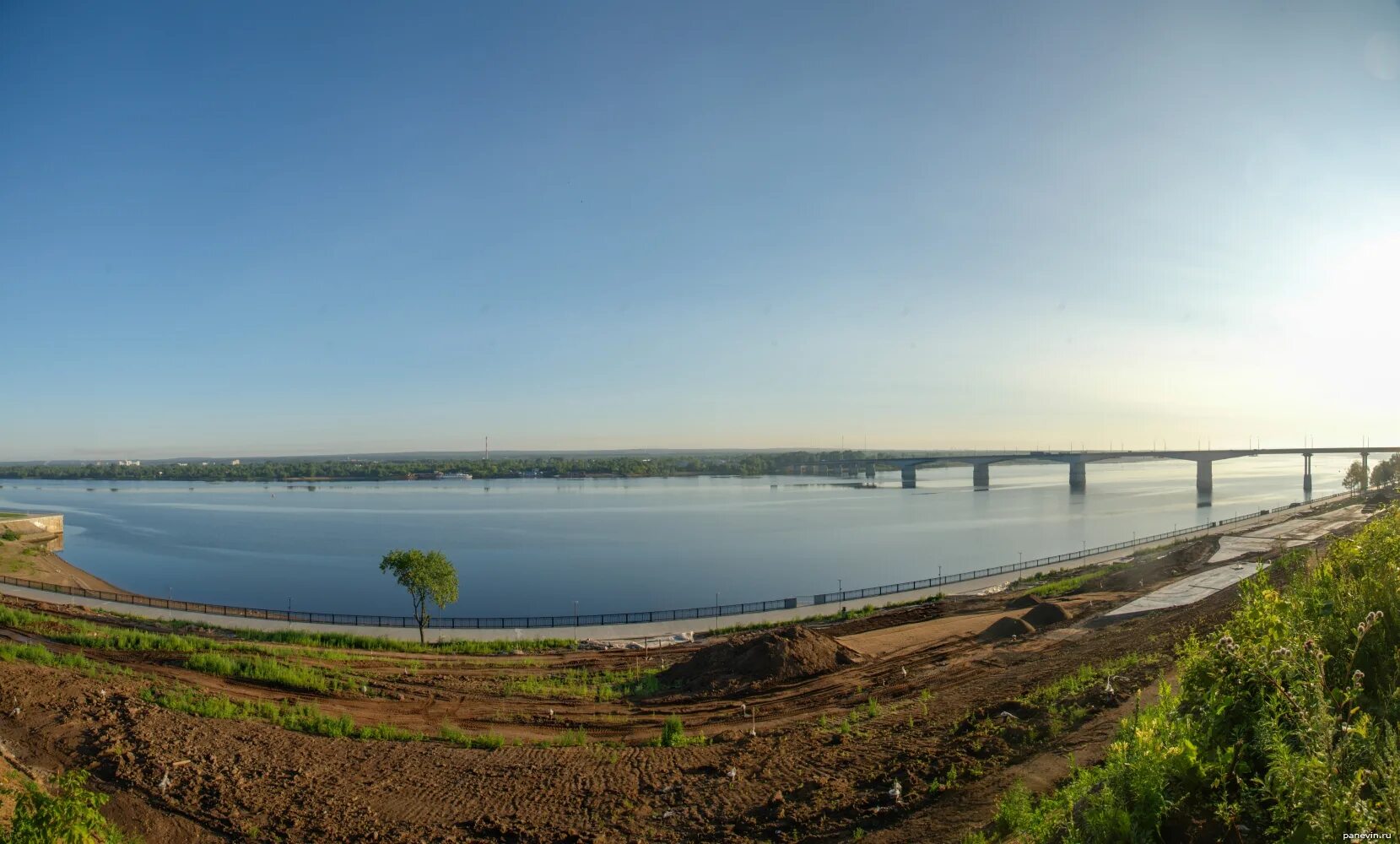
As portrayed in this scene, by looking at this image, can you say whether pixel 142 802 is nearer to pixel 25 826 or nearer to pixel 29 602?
pixel 25 826

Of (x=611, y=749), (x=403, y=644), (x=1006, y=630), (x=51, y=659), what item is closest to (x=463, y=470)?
(x=403, y=644)

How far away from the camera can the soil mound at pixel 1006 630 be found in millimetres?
18078

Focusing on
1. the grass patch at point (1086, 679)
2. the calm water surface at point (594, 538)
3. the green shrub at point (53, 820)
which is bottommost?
the calm water surface at point (594, 538)

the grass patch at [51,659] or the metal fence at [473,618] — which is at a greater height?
the grass patch at [51,659]

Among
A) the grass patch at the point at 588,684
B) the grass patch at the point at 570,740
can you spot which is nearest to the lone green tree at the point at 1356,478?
the grass patch at the point at 588,684

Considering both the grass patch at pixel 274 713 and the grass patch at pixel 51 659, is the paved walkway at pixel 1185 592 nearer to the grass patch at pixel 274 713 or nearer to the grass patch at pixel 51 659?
the grass patch at pixel 274 713

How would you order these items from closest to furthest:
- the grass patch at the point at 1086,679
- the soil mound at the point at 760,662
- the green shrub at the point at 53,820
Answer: the green shrub at the point at 53,820 < the grass patch at the point at 1086,679 < the soil mound at the point at 760,662

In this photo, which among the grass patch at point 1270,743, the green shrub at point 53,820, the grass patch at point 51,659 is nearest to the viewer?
the grass patch at point 1270,743

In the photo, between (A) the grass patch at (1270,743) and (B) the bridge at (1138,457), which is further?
(B) the bridge at (1138,457)

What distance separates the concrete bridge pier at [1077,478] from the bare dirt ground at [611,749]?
306ft

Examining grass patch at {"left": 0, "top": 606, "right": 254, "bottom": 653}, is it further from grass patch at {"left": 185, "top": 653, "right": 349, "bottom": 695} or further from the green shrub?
the green shrub

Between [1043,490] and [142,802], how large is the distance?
11197 centimetres

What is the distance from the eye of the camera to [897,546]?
50.0 metres

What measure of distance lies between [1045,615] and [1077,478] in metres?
96.6
